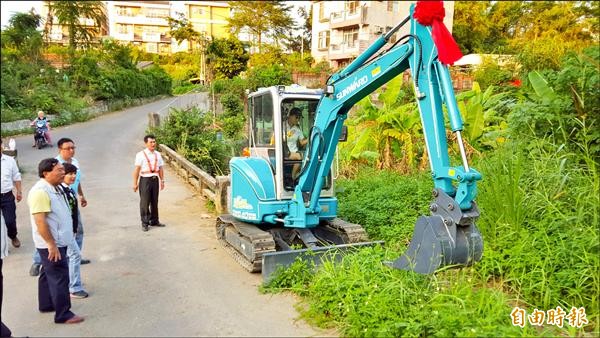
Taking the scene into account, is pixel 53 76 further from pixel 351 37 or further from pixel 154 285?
pixel 154 285

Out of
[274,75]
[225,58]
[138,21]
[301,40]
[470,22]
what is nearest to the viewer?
[470,22]

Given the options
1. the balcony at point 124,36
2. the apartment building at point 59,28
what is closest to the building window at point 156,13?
the apartment building at point 59,28

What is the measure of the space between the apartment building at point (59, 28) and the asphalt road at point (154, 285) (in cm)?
1795

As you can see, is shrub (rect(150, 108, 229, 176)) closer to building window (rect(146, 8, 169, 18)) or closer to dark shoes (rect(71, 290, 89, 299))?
dark shoes (rect(71, 290, 89, 299))

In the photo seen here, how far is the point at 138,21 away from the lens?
29.2 metres

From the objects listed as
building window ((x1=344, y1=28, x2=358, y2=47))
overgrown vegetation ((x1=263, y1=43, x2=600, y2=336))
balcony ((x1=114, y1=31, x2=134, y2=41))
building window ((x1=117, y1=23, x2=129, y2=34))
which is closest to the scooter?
overgrown vegetation ((x1=263, y1=43, x2=600, y2=336))

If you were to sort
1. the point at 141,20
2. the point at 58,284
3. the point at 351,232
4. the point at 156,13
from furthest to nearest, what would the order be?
1. the point at 141,20
2. the point at 156,13
3. the point at 351,232
4. the point at 58,284

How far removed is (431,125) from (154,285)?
3.79 meters

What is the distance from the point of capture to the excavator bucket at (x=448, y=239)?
388 cm

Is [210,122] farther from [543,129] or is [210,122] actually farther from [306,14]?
[543,129]

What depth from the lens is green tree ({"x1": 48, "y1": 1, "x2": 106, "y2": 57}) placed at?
2205 centimetres

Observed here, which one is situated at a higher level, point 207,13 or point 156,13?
point 156,13

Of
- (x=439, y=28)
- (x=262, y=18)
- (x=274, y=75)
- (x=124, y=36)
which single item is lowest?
(x=439, y=28)

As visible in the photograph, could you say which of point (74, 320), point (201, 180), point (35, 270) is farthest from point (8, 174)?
point (201, 180)
